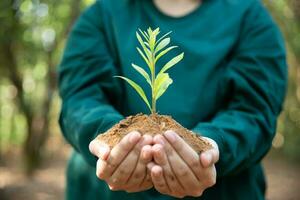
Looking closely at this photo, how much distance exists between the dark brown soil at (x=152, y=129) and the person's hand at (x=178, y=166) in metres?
0.03

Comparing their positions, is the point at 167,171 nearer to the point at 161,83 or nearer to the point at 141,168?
the point at 141,168

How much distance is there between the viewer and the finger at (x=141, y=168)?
3.54 ft

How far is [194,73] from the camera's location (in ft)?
5.09

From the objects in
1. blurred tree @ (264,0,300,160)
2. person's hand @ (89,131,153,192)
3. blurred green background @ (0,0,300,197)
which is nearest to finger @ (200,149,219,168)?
person's hand @ (89,131,153,192)

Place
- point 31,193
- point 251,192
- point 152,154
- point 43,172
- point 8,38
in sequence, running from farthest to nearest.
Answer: point 43,172 < point 31,193 < point 8,38 < point 251,192 < point 152,154

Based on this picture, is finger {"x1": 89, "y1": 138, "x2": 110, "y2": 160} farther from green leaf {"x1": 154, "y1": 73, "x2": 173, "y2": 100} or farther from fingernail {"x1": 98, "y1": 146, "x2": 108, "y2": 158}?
green leaf {"x1": 154, "y1": 73, "x2": 173, "y2": 100}

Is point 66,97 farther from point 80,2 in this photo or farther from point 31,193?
point 31,193

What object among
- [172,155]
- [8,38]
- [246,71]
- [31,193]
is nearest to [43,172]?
[31,193]

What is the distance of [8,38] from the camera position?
349cm

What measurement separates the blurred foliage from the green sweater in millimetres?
1538

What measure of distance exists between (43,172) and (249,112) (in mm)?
3537

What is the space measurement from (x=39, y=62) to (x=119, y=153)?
3.34 metres

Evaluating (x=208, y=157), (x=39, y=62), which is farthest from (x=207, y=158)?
(x=39, y=62)

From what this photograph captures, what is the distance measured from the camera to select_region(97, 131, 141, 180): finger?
1.08 m
